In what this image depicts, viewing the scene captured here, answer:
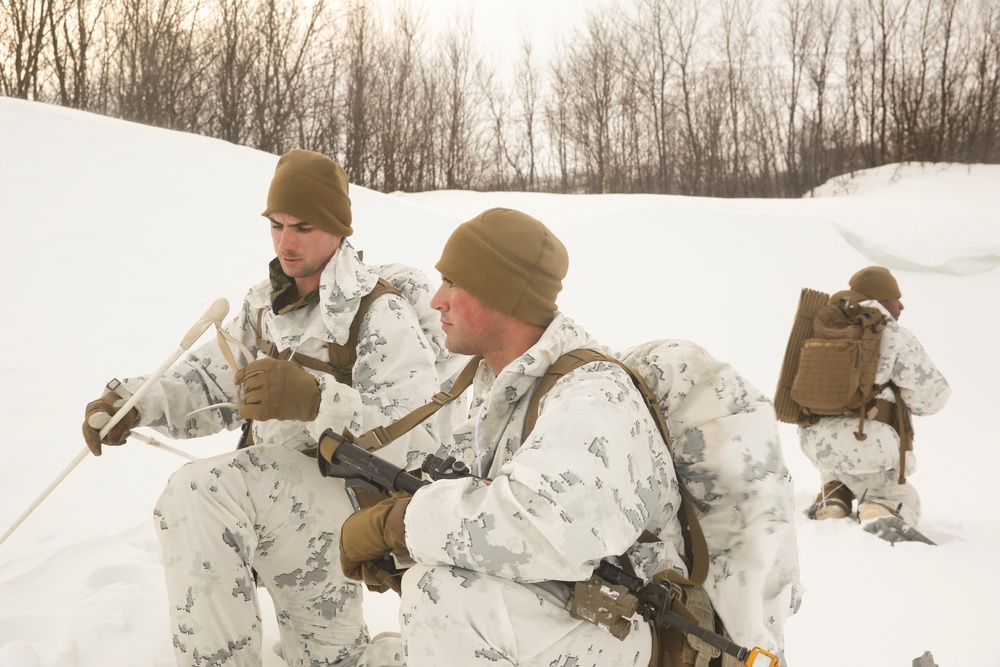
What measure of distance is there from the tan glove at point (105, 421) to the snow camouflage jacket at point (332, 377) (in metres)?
0.05

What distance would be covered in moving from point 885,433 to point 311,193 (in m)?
3.32

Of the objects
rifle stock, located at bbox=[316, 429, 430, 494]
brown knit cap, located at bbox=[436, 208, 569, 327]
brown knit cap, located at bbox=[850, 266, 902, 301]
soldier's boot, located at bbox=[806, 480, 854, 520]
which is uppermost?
brown knit cap, located at bbox=[436, 208, 569, 327]

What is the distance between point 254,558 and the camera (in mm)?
2137

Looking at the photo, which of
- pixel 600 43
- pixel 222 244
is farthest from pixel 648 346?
pixel 600 43

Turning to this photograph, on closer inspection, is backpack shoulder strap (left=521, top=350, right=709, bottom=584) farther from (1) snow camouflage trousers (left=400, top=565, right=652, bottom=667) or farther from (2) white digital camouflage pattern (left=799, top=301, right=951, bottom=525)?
(2) white digital camouflage pattern (left=799, top=301, right=951, bottom=525)

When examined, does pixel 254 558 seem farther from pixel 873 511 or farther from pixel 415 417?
pixel 873 511

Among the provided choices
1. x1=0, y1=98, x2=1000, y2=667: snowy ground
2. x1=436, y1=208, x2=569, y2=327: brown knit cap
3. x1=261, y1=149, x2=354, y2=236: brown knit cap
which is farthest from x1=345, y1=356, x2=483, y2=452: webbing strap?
x1=0, y1=98, x2=1000, y2=667: snowy ground

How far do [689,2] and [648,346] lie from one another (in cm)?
1706

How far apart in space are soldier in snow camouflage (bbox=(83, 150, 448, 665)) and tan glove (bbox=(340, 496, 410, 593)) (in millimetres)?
489

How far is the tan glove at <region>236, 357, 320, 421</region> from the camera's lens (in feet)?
6.27

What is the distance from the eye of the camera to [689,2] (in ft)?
55.3

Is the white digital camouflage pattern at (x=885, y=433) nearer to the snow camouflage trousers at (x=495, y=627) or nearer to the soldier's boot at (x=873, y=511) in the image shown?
the soldier's boot at (x=873, y=511)

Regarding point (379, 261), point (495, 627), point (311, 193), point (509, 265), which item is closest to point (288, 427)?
point (311, 193)

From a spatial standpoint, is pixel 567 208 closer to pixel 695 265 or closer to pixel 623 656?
pixel 695 265
